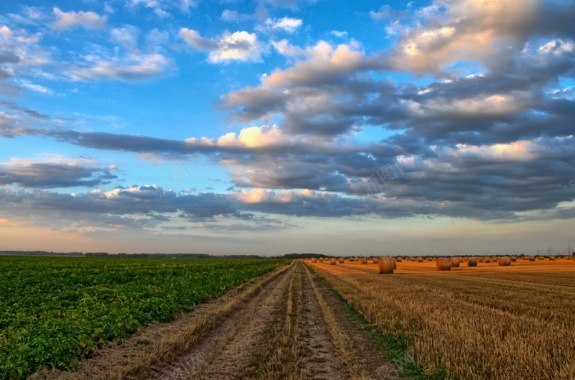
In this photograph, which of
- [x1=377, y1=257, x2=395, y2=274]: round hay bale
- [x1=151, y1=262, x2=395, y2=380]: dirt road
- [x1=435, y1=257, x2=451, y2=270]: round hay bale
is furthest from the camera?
[x1=435, y1=257, x2=451, y2=270]: round hay bale

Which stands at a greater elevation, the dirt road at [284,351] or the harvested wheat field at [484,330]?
the harvested wheat field at [484,330]

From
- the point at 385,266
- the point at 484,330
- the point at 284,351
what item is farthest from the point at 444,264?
the point at 284,351

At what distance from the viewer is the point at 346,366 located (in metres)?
9.65

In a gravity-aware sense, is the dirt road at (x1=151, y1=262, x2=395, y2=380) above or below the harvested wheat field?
below

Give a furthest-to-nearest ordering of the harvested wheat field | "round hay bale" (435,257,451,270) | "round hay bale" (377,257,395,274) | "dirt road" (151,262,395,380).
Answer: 1. "round hay bale" (435,257,451,270)
2. "round hay bale" (377,257,395,274)
3. "dirt road" (151,262,395,380)
4. the harvested wheat field

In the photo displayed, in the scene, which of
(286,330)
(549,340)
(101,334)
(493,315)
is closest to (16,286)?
(101,334)

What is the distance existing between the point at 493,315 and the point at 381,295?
24.6 ft

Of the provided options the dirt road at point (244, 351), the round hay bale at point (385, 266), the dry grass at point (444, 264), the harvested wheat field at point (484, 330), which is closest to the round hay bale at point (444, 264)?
the dry grass at point (444, 264)

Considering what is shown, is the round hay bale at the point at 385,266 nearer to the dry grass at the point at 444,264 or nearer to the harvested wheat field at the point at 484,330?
the dry grass at the point at 444,264

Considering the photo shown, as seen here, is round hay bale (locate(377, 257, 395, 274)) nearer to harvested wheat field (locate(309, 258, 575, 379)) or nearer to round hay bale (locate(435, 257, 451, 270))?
round hay bale (locate(435, 257, 451, 270))

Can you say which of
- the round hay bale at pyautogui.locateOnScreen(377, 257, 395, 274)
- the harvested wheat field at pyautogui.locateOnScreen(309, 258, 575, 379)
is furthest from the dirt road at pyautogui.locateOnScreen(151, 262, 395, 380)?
the round hay bale at pyautogui.locateOnScreen(377, 257, 395, 274)

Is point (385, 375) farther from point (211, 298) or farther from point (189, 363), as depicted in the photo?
point (211, 298)

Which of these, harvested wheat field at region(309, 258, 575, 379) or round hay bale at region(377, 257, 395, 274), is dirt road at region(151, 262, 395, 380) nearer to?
harvested wheat field at region(309, 258, 575, 379)

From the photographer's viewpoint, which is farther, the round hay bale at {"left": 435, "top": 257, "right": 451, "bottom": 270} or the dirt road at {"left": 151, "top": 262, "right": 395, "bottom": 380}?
the round hay bale at {"left": 435, "top": 257, "right": 451, "bottom": 270}
